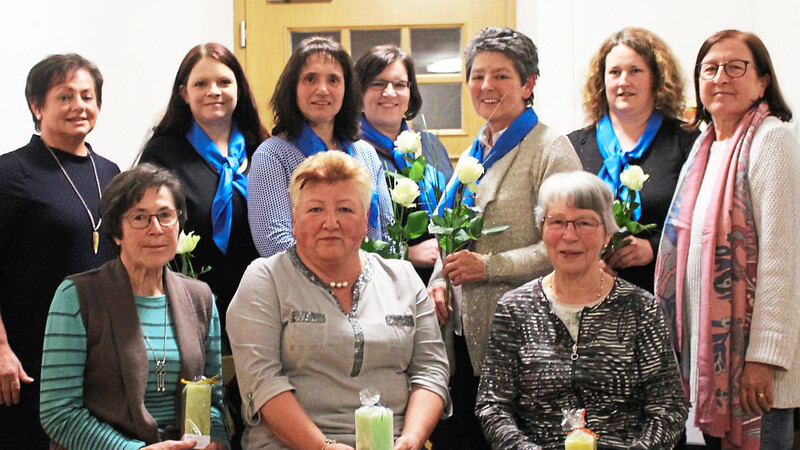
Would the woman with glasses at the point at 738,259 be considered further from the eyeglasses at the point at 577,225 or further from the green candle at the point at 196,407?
the green candle at the point at 196,407

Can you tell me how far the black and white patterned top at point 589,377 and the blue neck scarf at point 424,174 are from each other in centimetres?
58

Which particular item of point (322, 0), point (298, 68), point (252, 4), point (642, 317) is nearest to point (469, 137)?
point (322, 0)

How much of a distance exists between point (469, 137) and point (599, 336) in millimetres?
2033

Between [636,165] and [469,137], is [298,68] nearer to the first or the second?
[636,165]

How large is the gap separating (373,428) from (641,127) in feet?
5.02

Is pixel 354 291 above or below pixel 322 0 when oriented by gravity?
below

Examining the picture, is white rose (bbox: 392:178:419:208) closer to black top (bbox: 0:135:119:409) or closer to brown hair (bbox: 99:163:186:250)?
brown hair (bbox: 99:163:186:250)

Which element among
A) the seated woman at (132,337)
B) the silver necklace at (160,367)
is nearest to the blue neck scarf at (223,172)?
the seated woman at (132,337)

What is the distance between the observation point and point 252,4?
4.25 meters

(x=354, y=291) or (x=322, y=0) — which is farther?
(x=322, y=0)

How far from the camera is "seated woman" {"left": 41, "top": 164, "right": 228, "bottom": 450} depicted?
2.15 metres

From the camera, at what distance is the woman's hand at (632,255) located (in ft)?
8.96

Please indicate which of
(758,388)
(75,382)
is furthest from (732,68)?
(75,382)

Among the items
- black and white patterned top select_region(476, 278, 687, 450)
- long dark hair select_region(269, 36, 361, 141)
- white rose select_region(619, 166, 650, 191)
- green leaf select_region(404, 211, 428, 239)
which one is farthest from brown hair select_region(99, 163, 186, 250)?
white rose select_region(619, 166, 650, 191)
